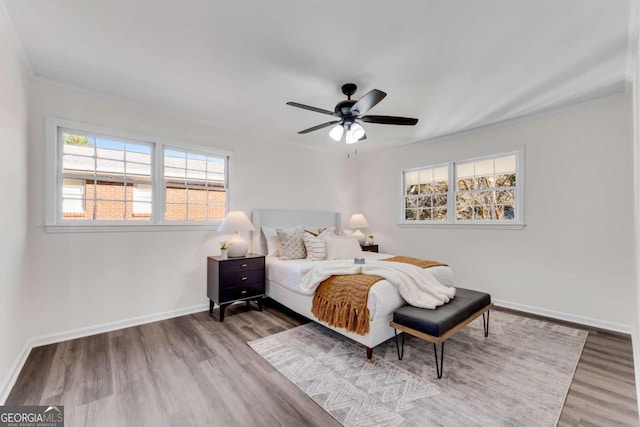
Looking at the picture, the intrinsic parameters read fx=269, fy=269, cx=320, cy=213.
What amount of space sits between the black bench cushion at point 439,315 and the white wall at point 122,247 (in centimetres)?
271

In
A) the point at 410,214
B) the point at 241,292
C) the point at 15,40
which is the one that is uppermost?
the point at 15,40

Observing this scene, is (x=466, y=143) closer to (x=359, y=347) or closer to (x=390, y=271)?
(x=390, y=271)

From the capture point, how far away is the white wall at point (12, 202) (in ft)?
6.12

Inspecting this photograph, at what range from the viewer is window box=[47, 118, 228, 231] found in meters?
2.80

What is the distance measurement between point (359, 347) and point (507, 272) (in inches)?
99.9

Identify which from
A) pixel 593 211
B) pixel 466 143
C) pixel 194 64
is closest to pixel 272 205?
pixel 194 64

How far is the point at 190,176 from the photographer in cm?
363

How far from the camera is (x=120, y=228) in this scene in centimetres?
307

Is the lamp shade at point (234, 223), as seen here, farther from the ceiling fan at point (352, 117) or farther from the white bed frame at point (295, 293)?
the ceiling fan at point (352, 117)

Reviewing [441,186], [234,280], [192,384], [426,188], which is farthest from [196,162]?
[441,186]

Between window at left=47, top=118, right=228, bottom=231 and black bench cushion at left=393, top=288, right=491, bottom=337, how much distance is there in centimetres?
280

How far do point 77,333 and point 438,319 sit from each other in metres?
3.54

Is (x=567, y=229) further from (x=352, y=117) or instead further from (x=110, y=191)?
(x=110, y=191)

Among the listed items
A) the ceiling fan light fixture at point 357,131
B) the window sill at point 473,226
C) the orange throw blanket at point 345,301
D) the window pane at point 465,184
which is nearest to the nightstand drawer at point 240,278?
the orange throw blanket at point 345,301
